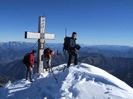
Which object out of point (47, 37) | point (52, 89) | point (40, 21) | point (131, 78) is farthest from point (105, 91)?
point (131, 78)

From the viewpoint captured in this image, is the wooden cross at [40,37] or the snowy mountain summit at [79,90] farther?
the wooden cross at [40,37]

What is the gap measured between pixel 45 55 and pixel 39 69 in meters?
1.38

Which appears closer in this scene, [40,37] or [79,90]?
[79,90]

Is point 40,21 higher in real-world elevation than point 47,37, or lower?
higher

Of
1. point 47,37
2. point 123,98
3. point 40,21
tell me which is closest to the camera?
point 123,98

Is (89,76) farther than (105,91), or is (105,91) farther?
(89,76)

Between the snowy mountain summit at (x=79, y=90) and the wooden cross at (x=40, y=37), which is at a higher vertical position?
the wooden cross at (x=40, y=37)

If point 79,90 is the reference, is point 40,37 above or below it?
above

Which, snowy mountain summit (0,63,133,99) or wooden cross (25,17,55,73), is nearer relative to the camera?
snowy mountain summit (0,63,133,99)

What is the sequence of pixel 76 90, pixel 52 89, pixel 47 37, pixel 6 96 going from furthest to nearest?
pixel 47 37
pixel 6 96
pixel 52 89
pixel 76 90

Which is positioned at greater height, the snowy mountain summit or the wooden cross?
the wooden cross

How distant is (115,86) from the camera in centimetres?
572

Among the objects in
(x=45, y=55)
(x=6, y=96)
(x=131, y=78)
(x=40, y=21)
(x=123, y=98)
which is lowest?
(x=131, y=78)

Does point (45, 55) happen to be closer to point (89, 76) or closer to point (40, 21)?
point (40, 21)
